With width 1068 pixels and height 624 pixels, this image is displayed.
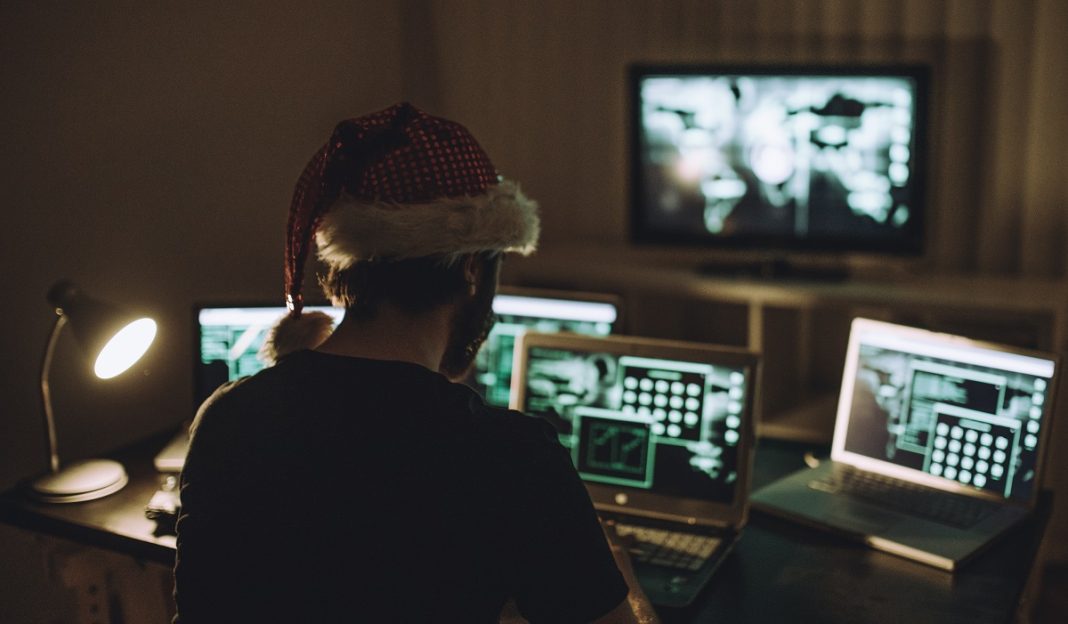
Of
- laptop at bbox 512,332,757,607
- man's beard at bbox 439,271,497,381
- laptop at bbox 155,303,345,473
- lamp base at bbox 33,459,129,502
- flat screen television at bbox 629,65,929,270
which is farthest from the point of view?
flat screen television at bbox 629,65,929,270

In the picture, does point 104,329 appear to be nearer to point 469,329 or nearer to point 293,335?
point 293,335

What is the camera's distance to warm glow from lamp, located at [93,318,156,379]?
6.03 ft

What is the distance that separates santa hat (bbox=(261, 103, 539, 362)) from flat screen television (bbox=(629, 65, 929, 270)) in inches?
55.0

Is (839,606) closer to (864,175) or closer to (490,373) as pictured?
(490,373)

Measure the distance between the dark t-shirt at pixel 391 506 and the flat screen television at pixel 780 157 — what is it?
5.27 ft

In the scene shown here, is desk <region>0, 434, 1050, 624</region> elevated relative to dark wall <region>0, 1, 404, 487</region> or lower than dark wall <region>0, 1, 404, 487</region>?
lower

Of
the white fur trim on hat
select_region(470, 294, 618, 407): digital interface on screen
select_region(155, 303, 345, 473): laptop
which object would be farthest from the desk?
the white fur trim on hat

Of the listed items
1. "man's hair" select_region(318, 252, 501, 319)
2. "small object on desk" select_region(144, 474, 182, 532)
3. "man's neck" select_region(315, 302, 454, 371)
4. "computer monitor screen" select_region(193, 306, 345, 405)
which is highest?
"man's hair" select_region(318, 252, 501, 319)

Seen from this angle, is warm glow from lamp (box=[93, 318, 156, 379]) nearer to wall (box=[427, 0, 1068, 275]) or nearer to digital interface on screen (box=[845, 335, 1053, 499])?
digital interface on screen (box=[845, 335, 1053, 499])

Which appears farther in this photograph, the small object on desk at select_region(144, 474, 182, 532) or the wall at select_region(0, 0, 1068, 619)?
the wall at select_region(0, 0, 1068, 619)

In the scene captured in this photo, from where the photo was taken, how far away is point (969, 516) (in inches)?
70.7

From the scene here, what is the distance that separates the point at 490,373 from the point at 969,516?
38.0 inches

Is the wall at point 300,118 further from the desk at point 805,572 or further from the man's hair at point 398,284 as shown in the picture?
the man's hair at point 398,284

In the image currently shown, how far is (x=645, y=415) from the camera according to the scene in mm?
1865
